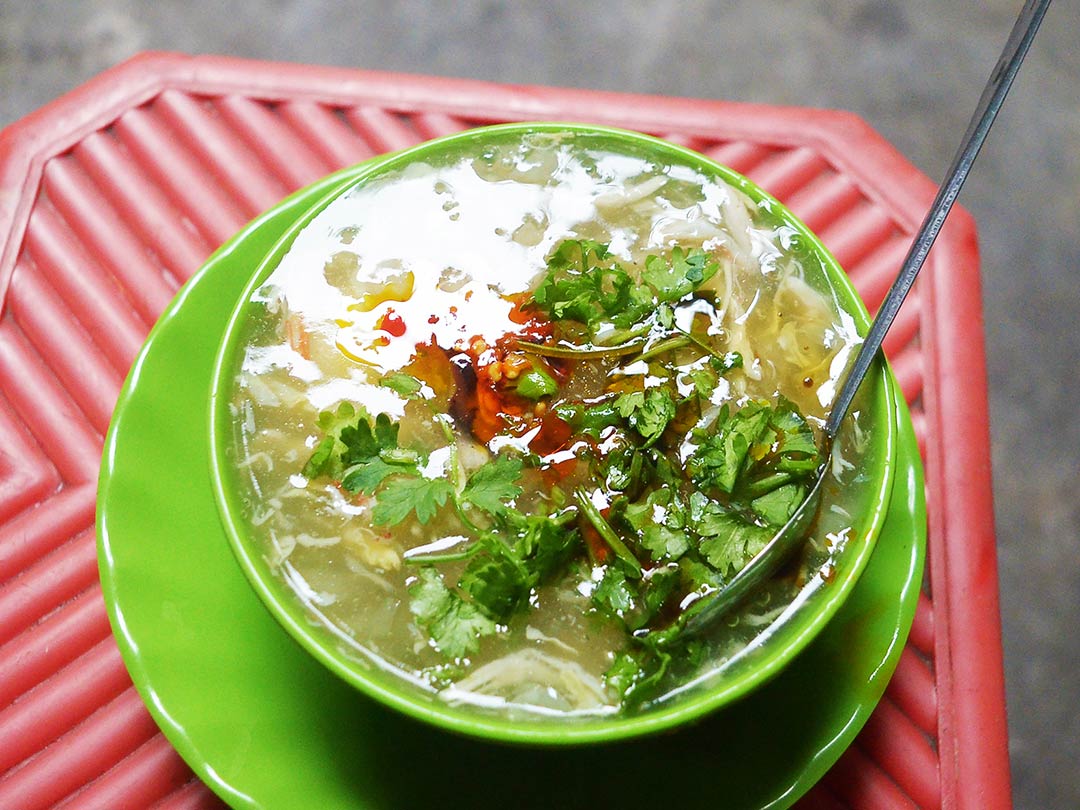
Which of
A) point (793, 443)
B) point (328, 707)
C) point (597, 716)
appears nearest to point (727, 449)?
point (793, 443)

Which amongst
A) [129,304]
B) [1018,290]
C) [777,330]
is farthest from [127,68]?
[1018,290]

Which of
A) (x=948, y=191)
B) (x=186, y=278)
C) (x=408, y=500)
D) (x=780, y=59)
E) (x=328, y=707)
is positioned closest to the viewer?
(x=948, y=191)

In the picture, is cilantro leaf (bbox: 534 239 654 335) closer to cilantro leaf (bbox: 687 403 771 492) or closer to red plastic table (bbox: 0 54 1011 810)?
cilantro leaf (bbox: 687 403 771 492)

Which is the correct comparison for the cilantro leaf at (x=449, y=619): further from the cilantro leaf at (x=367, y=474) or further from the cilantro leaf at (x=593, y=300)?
the cilantro leaf at (x=593, y=300)

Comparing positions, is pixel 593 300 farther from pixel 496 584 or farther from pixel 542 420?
pixel 496 584

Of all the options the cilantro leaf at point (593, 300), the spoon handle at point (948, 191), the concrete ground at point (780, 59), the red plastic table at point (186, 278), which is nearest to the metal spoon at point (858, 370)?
the spoon handle at point (948, 191)

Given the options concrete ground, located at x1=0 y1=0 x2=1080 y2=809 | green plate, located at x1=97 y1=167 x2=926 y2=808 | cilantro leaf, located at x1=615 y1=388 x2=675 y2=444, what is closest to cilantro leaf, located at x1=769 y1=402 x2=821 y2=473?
cilantro leaf, located at x1=615 y1=388 x2=675 y2=444
